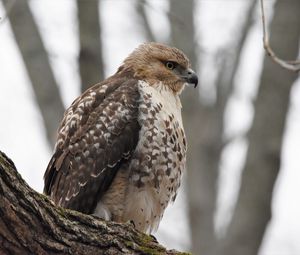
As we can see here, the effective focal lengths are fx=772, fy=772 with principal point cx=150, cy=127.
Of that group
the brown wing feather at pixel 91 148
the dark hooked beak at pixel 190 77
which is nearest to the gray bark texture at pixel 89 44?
the dark hooked beak at pixel 190 77

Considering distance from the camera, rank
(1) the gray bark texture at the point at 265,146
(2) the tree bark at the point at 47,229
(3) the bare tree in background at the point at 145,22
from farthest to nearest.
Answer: (3) the bare tree in background at the point at 145,22
(1) the gray bark texture at the point at 265,146
(2) the tree bark at the point at 47,229

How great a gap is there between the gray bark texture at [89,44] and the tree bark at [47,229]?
11.9 feet

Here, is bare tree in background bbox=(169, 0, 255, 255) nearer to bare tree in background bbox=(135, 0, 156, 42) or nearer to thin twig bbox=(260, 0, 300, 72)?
bare tree in background bbox=(135, 0, 156, 42)

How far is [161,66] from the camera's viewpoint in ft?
22.5

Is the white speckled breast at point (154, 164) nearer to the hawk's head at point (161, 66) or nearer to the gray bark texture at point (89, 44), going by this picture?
the hawk's head at point (161, 66)

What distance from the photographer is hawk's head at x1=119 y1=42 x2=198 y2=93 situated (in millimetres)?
6699

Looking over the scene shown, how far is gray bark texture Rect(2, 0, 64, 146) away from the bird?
230cm

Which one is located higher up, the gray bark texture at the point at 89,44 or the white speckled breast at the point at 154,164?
the gray bark texture at the point at 89,44

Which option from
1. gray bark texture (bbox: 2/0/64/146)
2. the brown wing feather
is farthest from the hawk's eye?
gray bark texture (bbox: 2/0/64/146)

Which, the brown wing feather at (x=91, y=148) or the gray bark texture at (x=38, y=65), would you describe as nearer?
the brown wing feather at (x=91, y=148)

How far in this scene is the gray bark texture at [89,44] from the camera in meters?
7.85

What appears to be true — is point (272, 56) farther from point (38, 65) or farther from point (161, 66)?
point (38, 65)

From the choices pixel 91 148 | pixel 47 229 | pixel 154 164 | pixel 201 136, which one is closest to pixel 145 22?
pixel 201 136

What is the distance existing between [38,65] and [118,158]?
3243 mm
